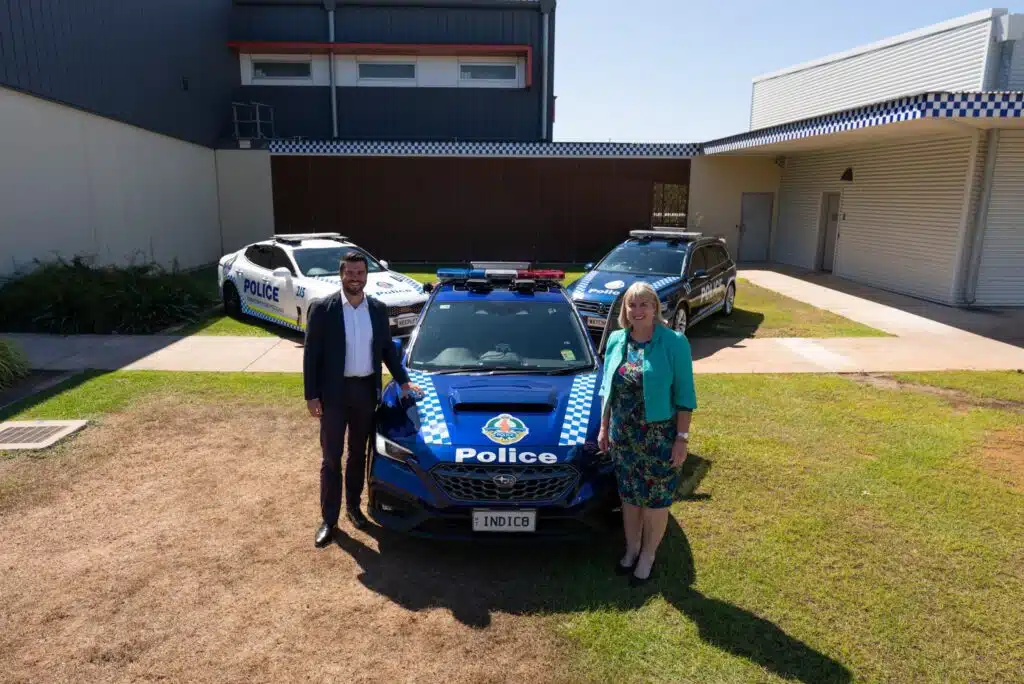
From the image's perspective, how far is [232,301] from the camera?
11930mm

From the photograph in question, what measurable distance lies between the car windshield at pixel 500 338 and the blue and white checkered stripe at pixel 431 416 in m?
0.29

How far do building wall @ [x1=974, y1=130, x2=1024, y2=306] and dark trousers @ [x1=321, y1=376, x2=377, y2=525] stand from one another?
1353 centimetres

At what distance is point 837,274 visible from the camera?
1812 cm

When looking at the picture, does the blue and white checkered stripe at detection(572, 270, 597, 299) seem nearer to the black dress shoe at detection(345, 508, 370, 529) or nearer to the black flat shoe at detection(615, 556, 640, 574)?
the black dress shoe at detection(345, 508, 370, 529)

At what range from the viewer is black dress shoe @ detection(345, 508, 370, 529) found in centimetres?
461

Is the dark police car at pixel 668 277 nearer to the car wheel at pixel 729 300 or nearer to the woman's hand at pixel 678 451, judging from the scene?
the car wheel at pixel 729 300

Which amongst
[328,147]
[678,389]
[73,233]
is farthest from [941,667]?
[328,147]

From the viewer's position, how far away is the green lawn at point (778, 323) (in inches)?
437

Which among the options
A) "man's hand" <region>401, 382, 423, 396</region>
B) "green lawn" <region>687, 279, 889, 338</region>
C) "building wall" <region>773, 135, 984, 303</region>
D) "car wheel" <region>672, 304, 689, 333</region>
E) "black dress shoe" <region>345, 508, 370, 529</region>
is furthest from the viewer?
"building wall" <region>773, 135, 984, 303</region>

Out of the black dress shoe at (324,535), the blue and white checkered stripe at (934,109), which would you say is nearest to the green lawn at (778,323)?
the blue and white checkered stripe at (934,109)

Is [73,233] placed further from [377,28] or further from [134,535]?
[377,28]

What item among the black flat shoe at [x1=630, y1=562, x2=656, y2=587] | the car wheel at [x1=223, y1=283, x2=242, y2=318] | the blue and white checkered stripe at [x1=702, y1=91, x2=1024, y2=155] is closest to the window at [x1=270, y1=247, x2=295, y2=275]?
the car wheel at [x1=223, y1=283, x2=242, y2=318]

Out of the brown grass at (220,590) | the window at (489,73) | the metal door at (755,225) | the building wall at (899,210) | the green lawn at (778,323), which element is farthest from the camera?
the window at (489,73)

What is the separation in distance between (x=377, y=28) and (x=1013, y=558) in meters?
23.3
